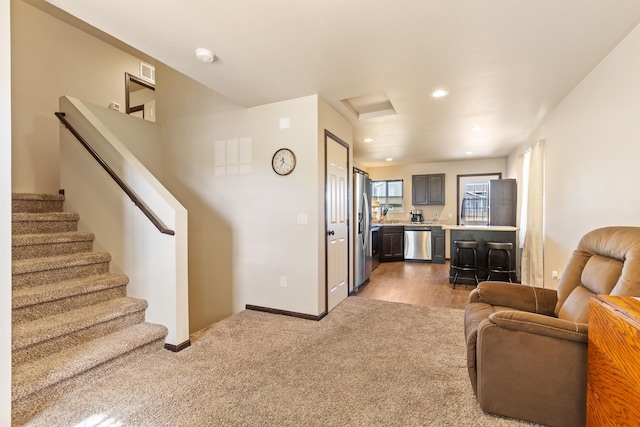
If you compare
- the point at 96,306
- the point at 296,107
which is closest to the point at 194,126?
the point at 296,107

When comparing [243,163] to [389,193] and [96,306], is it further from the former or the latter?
[389,193]

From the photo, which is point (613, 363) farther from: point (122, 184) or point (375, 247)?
point (375, 247)

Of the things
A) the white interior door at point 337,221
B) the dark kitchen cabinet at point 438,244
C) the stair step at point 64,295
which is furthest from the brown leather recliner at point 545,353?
the dark kitchen cabinet at point 438,244

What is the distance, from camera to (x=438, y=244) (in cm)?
670

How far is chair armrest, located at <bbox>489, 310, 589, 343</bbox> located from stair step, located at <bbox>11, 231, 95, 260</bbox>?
11.4 feet

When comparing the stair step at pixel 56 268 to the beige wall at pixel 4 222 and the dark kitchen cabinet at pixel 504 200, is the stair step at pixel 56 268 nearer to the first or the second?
the beige wall at pixel 4 222

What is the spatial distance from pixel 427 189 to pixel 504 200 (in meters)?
2.13

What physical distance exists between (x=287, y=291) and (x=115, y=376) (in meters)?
1.66

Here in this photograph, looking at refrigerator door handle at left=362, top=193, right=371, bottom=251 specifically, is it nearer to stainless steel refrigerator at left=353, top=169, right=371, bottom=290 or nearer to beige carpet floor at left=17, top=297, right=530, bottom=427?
stainless steel refrigerator at left=353, top=169, right=371, bottom=290

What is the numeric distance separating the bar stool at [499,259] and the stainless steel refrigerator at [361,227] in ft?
6.14

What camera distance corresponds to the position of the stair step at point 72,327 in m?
1.88

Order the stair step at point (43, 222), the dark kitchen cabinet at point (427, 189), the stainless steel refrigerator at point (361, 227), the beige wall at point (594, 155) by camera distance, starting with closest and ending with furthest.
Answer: the beige wall at point (594, 155) < the stair step at point (43, 222) < the stainless steel refrigerator at point (361, 227) < the dark kitchen cabinet at point (427, 189)

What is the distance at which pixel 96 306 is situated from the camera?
2.41 meters

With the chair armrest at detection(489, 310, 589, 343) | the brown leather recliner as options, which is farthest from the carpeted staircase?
the chair armrest at detection(489, 310, 589, 343)
